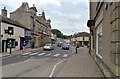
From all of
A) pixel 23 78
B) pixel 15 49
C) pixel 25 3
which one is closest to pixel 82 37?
pixel 25 3

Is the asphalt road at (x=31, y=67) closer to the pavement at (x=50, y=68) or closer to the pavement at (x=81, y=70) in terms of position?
the pavement at (x=50, y=68)

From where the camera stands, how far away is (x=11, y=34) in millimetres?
20062

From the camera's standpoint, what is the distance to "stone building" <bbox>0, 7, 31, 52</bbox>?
18.0 metres

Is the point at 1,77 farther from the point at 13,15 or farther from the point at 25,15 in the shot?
the point at 13,15

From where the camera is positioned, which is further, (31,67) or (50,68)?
(31,67)

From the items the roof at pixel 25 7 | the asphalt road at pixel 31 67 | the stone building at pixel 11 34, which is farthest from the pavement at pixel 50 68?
the roof at pixel 25 7

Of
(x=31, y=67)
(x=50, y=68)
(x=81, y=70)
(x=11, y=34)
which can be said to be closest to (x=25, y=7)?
(x=11, y=34)

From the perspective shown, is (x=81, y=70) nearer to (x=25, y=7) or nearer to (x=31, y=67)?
(x=31, y=67)

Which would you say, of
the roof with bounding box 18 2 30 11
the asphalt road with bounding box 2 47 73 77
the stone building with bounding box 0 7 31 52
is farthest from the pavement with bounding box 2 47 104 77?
the roof with bounding box 18 2 30 11

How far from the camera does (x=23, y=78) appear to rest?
5285mm

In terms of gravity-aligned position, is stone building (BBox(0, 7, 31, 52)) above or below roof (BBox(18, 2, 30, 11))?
below

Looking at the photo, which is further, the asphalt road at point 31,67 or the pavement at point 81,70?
the asphalt road at point 31,67

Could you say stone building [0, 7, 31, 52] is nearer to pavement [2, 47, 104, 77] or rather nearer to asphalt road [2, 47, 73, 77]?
asphalt road [2, 47, 73, 77]

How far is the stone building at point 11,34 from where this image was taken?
1801cm
